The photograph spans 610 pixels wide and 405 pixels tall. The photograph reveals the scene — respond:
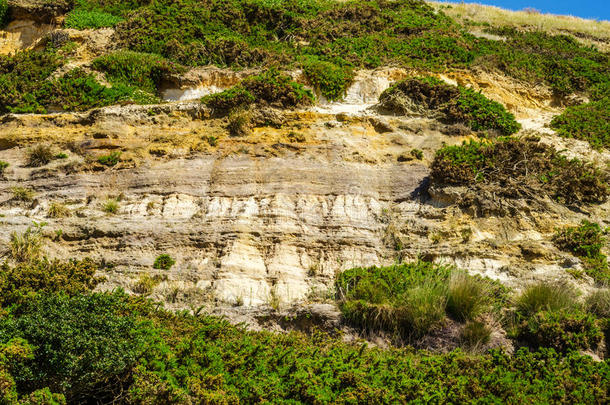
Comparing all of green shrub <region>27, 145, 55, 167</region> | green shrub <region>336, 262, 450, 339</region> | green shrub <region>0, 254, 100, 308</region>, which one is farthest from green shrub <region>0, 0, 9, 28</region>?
green shrub <region>336, 262, 450, 339</region>

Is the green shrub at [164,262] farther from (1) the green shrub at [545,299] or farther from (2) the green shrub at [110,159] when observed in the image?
(1) the green shrub at [545,299]

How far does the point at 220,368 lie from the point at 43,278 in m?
4.02

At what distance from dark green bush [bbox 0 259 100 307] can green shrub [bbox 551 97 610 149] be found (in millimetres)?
12883


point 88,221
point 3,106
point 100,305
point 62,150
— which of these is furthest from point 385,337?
point 3,106

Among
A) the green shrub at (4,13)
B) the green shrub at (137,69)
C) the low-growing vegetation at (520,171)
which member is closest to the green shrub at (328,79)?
the green shrub at (137,69)

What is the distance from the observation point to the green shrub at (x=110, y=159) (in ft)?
42.1

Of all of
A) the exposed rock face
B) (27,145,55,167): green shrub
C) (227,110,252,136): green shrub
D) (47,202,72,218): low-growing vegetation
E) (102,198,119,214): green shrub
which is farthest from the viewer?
(227,110,252,136): green shrub

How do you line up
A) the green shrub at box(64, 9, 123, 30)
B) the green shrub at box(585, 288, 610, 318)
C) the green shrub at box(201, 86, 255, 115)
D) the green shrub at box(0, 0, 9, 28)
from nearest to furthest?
the green shrub at box(585, 288, 610, 318)
the green shrub at box(201, 86, 255, 115)
the green shrub at box(64, 9, 123, 30)
the green shrub at box(0, 0, 9, 28)

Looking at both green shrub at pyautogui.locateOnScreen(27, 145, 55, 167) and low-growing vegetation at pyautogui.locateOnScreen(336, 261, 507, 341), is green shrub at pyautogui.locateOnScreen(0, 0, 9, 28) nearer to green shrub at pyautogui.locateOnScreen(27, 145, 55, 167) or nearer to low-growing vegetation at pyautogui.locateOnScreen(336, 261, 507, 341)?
green shrub at pyautogui.locateOnScreen(27, 145, 55, 167)

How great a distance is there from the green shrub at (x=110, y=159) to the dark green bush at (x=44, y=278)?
139 inches

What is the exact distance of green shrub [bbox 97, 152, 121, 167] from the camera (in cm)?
1284

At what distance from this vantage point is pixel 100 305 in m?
7.01

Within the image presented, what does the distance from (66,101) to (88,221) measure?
17.3ft

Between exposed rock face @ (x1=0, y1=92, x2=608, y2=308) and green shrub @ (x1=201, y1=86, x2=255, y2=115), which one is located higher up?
green shrub @ (x1=201, y1=86, x2=255, y2=115)
